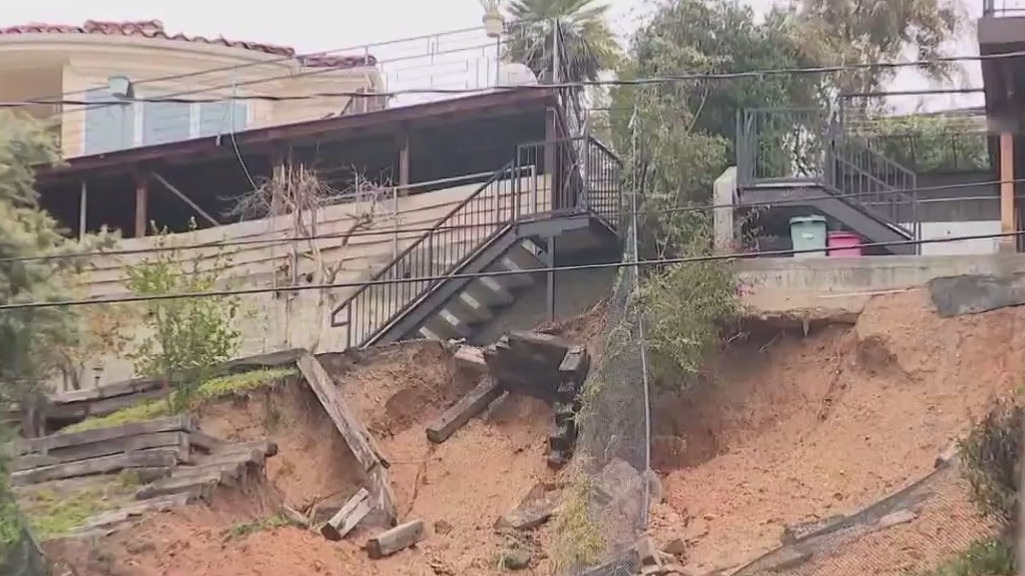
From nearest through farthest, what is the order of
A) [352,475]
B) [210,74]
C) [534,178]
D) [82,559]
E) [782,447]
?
[82,559], [782,447], [352,475], [534,178], [210,74]

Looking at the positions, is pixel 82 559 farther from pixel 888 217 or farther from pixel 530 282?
pixel 888 217

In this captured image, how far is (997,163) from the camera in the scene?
58.3 ft

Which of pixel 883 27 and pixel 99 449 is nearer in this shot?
pixel 99 449

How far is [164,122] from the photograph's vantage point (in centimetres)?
2350

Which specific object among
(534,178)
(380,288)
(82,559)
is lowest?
(82,559)

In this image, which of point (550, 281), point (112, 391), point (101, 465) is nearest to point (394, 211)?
point (550, 281)

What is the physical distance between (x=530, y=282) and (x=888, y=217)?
4591 millimetres

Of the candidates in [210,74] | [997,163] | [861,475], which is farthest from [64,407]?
[997,163]

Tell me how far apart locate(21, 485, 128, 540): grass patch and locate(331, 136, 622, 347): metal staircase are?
4.15m

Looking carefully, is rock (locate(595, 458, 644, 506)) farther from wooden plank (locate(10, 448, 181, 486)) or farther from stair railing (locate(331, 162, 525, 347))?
stair railing (locate(331, 162, 525, 347))

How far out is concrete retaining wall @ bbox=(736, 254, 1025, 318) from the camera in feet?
50.3

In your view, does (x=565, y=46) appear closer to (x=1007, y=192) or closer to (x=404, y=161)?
(x=404, y=161)

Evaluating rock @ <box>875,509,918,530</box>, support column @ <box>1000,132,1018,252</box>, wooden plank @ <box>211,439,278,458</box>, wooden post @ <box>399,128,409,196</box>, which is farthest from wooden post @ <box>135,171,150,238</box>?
rock @ <box>875,509,918,530</box>

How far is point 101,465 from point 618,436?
5.32 meters
